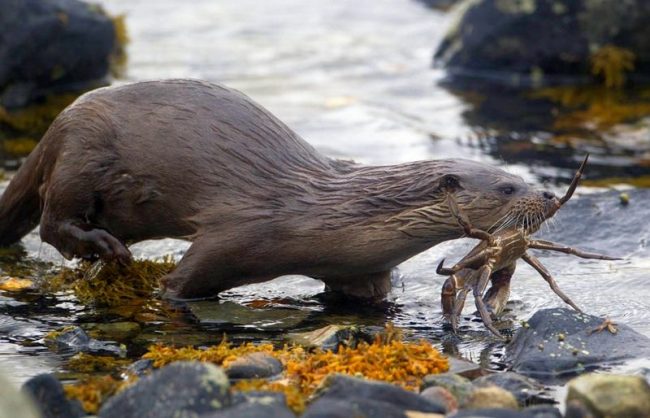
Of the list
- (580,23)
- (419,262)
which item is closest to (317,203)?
(419,262)

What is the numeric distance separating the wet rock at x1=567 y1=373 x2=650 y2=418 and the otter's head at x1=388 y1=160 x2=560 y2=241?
132 cm

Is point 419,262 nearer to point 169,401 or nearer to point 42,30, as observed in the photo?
point 169,401

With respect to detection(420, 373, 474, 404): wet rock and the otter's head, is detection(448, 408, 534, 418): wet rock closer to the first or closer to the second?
detection(420, 373, 474, 404): wet rock

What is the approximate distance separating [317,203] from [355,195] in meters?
0.18

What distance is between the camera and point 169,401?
12.9 ft

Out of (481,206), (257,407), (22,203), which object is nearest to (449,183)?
(481,206)

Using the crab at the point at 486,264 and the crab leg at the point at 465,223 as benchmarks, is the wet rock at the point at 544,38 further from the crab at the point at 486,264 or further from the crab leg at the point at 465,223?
the crab leg at the point at 465,223

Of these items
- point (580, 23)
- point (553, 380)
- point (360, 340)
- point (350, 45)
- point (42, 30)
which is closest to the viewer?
point (553, 380)

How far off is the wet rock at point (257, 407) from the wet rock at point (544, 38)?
325 inches

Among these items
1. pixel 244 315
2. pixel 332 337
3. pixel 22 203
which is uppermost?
pixel 22 203

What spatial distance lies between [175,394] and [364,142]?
5671 millimetres

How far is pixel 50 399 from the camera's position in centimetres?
416

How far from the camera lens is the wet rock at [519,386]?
457 cm

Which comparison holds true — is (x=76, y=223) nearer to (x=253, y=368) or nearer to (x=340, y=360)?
(x=253, y=368)
